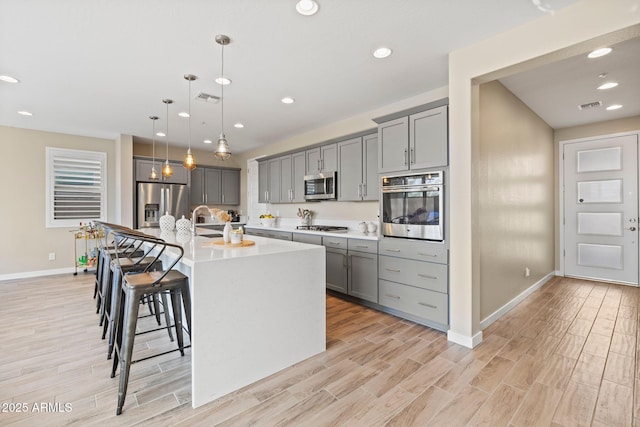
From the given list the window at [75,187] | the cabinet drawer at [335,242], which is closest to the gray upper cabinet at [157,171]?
the window at [75,187]

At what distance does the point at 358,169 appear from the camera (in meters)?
4.18

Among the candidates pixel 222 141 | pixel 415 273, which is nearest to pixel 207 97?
pixel 222 141

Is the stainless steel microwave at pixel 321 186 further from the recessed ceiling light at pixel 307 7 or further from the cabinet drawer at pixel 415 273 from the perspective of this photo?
the recessed ceiling light at pixel 307 7

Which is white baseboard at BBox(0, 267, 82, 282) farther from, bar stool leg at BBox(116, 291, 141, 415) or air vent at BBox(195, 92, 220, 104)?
bar stool leg at BBox(116, 291, 141, 415)

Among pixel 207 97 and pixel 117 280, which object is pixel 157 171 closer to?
pixel 207 97

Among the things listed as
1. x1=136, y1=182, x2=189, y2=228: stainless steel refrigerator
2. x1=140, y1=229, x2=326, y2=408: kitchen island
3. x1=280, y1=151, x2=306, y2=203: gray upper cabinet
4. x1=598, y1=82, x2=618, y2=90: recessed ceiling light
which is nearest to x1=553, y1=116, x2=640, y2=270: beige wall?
x1=598, y1=82, x2=618, y2=90: recessed ceiling light

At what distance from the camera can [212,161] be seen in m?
6.97

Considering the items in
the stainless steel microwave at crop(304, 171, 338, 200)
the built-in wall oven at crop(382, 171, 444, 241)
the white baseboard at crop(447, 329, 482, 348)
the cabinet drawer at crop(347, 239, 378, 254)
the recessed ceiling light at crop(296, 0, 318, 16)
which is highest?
the recessed ceiling light at crop(296, 0, 318, 16)

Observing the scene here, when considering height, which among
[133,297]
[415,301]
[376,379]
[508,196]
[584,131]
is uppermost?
[584,131]

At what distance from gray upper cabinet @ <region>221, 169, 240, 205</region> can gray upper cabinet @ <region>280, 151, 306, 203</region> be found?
1983 mm

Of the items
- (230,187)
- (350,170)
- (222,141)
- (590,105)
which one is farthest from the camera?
(230,187)

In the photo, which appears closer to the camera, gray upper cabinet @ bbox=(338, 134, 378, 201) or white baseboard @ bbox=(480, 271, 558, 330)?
white baseboard @ bbox=(480, 271, 558, 330)

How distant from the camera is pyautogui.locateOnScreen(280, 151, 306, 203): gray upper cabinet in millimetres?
5211

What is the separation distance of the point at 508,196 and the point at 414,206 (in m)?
1.25
